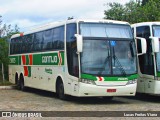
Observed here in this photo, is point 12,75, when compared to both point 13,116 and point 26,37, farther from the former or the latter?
point 13,116

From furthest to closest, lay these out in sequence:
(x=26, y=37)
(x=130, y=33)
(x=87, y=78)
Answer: (x=26, y=37) → (x=130, y=33) → (x=87, y=78)

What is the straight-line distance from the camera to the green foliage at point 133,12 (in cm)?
3572

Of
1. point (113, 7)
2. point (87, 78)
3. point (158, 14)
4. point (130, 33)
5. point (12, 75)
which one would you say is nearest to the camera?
point (87, 78)

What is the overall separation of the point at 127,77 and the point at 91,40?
6.52ft

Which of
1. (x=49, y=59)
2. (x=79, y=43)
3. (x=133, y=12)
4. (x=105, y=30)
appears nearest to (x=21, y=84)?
(x=49, y=59)

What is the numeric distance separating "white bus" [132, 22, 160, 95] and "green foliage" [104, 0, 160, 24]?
1630 centimetres

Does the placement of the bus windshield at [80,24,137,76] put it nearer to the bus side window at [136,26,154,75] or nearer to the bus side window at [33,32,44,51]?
the bus side window at [136,26,154,75]

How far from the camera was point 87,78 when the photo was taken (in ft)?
55.3

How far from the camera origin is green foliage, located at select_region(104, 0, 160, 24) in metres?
35.7

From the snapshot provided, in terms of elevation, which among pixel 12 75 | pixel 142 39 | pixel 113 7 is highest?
pixel 113 7

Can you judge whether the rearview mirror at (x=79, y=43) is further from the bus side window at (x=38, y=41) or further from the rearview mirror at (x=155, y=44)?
the bus side window at (x=38, y=41)

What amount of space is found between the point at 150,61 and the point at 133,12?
19.5 metres

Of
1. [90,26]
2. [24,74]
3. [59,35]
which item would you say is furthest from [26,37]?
[90,26]

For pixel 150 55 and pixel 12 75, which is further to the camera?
pixel 12 75
